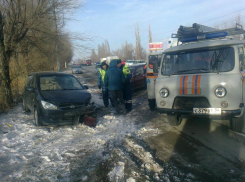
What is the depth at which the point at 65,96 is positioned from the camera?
6.49 m

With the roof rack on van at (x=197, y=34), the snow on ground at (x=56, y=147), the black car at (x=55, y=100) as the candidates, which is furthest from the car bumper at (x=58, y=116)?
the roof rack on van at (x=197, y=34)

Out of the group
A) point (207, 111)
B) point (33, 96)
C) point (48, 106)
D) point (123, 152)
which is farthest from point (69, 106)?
point (207, 111)

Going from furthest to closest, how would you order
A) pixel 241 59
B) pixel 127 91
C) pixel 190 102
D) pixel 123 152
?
pixel 127 91
pixel 241 59
pixel 190 102
pixel 123 152

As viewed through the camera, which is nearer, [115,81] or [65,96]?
[65,96]

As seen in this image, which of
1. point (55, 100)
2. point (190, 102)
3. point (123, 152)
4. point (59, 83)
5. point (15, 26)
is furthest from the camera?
point (15, 26)

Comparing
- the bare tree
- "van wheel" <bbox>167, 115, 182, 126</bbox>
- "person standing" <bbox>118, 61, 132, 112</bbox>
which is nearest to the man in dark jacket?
"person standing" <bbox>118, 61, 132, 112</bbox>

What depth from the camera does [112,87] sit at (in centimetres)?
772

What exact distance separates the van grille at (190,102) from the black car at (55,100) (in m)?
2.73

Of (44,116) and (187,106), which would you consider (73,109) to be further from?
(187,106)

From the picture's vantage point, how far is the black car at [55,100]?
6.06m

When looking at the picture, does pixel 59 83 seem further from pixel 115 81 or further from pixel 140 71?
pixel 140 71

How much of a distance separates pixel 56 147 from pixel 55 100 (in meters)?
1.65

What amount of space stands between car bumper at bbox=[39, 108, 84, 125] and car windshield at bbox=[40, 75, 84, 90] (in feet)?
4.06

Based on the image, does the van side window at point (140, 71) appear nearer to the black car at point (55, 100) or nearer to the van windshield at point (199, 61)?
the black car at point (55, 100)
